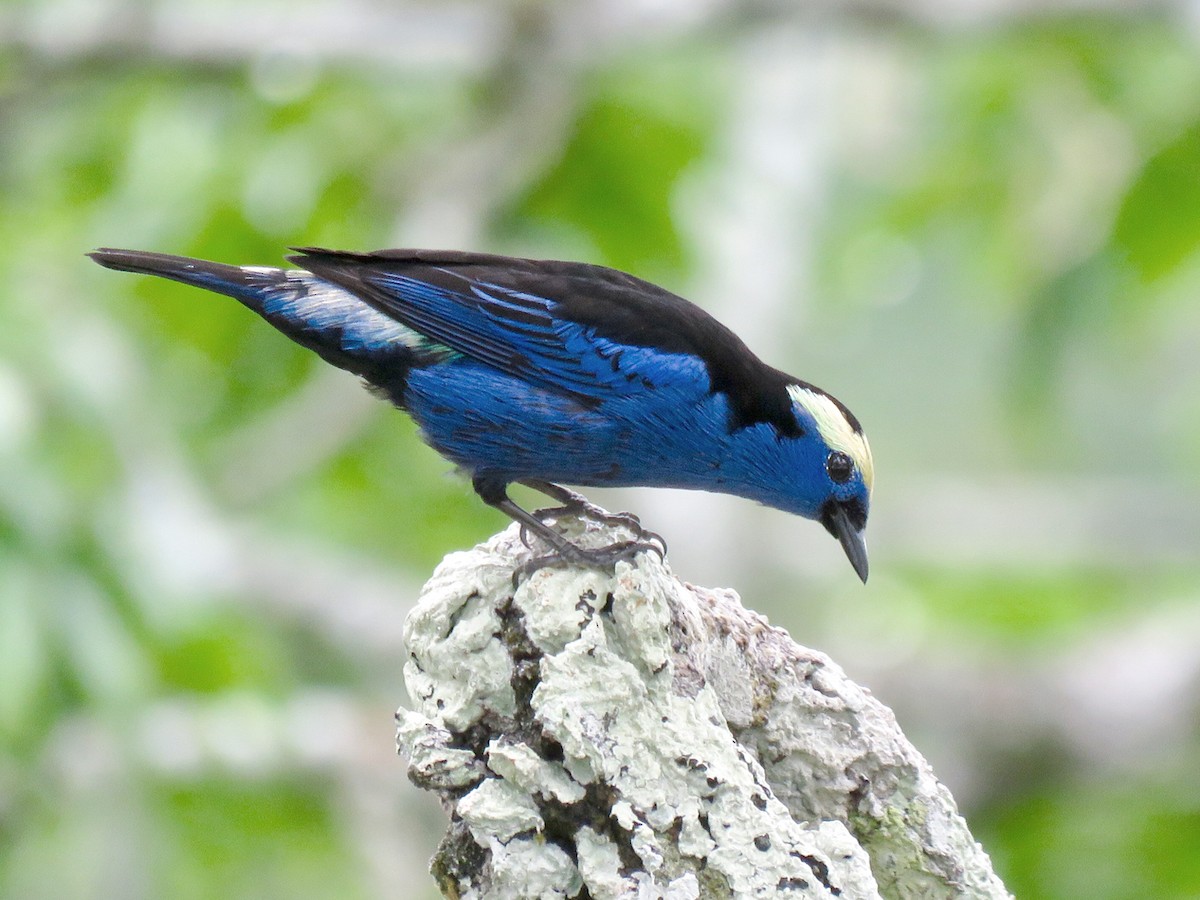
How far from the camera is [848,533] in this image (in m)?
4.12

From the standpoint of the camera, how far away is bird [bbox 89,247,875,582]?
3.96 m

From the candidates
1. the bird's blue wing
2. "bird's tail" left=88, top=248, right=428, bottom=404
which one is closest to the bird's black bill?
the bird's blue wing

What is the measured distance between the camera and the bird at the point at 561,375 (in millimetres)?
3959

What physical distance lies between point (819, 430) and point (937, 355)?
14.4 m

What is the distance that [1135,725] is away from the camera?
22.8 ft

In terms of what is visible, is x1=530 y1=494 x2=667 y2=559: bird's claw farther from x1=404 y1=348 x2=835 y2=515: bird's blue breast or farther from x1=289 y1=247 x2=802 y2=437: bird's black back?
x1=289 y1=247 x2=802 y2=437: bird's black back

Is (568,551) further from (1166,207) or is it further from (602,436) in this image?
(1166,207)

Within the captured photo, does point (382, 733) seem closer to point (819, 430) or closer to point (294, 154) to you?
point (294, 154)

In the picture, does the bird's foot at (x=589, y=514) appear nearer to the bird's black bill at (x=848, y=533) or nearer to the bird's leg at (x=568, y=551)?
the bird's leg at (x=568, y=551)

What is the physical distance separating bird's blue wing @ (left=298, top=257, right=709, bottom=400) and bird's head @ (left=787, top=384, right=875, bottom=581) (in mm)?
280

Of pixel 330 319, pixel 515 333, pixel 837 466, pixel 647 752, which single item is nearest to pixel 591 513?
pixel 515 333

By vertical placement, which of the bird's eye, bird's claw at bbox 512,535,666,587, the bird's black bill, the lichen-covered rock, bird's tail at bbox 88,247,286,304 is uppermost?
the bird's eye

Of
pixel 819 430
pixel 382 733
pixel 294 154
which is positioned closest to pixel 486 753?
pixel 819 430

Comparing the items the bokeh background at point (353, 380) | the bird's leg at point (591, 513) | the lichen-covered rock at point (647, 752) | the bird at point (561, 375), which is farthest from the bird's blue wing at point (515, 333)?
the bokeh background at point (353, 380)
